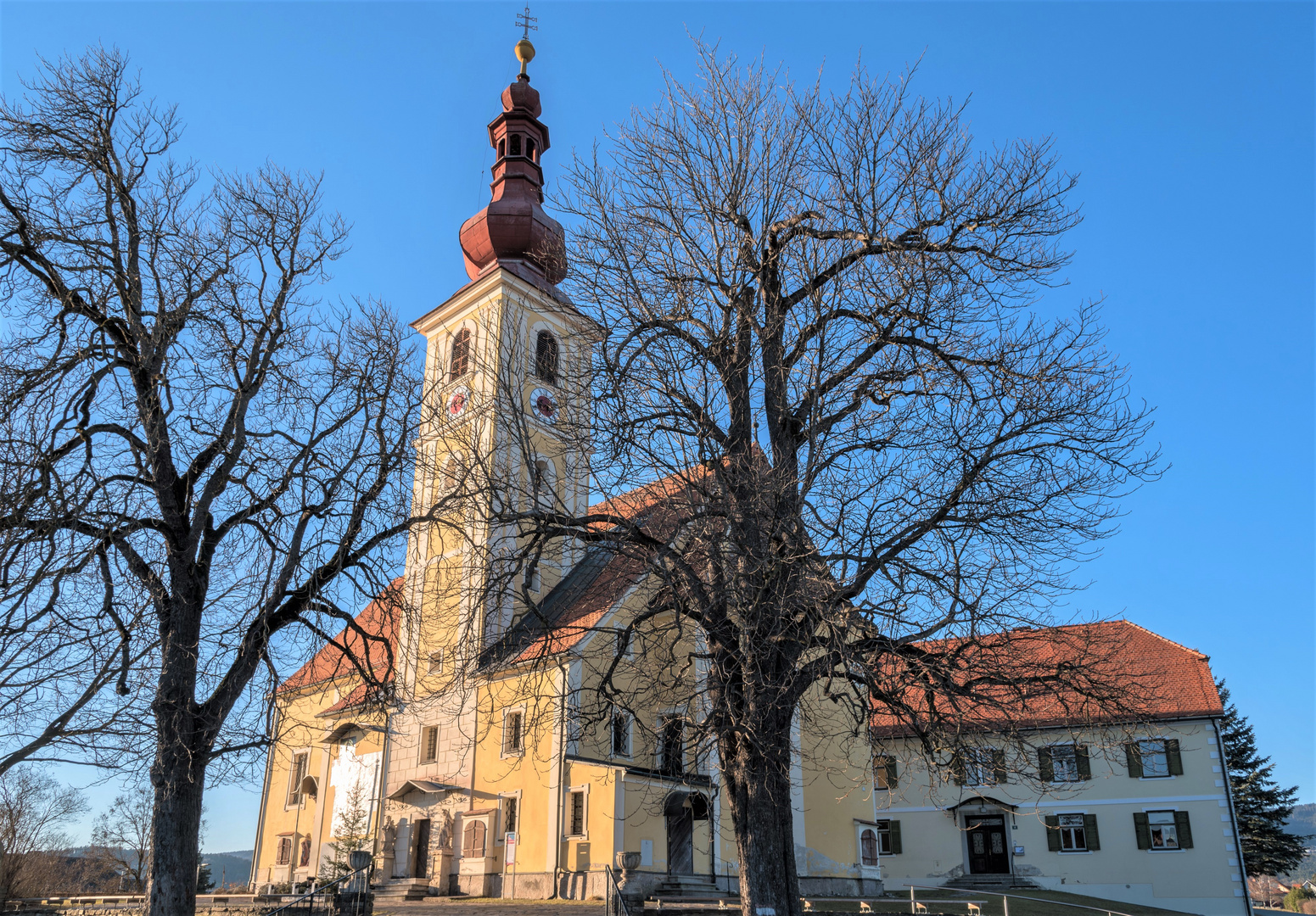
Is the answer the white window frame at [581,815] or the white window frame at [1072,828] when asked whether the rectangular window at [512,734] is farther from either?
the white window frame at [1072,828]

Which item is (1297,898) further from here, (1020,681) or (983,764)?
(1020,681)

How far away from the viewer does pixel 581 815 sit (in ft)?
74.9

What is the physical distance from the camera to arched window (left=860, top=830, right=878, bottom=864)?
27.5 meters

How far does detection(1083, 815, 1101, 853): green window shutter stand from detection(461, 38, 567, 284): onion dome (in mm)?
25125

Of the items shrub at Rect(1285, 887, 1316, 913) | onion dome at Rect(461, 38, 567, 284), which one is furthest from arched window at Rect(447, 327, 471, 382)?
shrub at Rect(1285, 887, 1316, 913)

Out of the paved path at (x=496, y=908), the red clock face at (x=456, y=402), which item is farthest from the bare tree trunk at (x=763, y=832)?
the red clock face at (x=456, y=402)

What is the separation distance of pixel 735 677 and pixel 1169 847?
83.7 ft

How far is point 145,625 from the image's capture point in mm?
10828

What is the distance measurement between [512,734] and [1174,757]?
A: 2098cm

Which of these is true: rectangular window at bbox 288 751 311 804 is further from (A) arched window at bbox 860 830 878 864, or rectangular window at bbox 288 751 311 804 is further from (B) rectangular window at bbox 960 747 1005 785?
(B) rectangular window at bbox 960 747 1005 785

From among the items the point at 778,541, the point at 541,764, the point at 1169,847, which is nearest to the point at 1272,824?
the point at 1169,847

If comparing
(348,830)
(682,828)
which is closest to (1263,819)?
(682,828)

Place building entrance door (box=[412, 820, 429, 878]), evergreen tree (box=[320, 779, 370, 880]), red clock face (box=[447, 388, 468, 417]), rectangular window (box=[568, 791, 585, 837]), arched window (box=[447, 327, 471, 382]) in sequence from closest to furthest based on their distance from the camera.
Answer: rectangular window (box=[568, 791, 585, 837]) → building entrance door (box=[412, 820, 429, 878]) → evergreen tree (box=[320, 779, 370, 880]) → red clock face (box=[447, 388, 468, 417]) → arched window (box=[447, 327, 471, 382])

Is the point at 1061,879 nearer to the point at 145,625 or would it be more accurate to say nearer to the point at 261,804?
the point at 261,804
